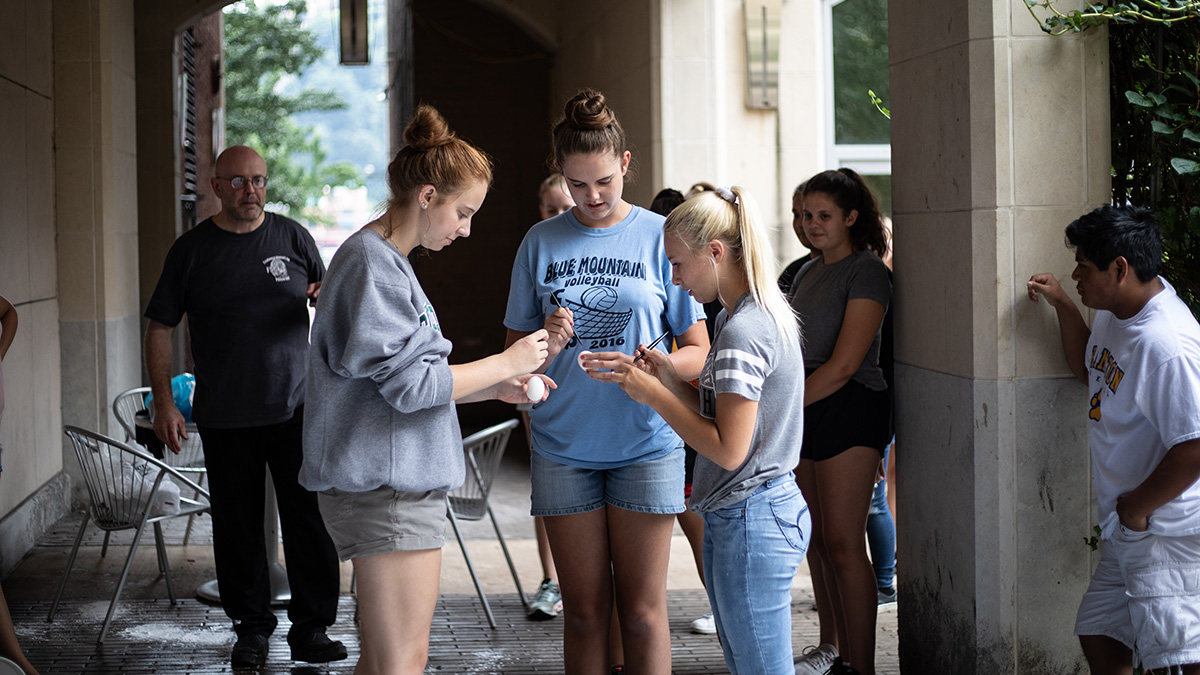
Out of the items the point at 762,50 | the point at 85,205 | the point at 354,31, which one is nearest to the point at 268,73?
the point at 354,31

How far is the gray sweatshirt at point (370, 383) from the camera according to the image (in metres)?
2.44

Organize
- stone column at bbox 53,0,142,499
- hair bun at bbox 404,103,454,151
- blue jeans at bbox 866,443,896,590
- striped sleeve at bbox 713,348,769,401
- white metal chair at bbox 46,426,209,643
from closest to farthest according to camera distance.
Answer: striped sleeve at bbox 713,348,769,401
hair bun at bbox 404,103,454,151
white metal chair at bbox 46,426,209,643
blue jeans at bbox 866,443,896,590
stone column at bbox 53,0,142,499

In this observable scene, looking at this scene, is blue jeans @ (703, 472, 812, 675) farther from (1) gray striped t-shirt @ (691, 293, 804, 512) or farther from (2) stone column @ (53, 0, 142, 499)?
(2) stone column @ (53, 0, 142, 499)

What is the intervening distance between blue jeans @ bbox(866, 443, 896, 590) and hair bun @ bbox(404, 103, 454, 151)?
9.80ft

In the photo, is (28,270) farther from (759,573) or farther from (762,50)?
(759,573)

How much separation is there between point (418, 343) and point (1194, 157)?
7.35 ft

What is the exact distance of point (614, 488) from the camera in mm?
3000

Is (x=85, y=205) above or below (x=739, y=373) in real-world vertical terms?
above

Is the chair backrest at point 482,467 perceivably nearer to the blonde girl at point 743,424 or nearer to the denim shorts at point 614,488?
the denim shorts at point 614,488

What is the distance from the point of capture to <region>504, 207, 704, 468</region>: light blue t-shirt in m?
2.98

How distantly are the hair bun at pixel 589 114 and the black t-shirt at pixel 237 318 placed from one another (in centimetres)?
169

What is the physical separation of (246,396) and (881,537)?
108 inches

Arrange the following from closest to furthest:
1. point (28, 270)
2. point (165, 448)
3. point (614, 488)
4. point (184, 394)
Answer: point (614, 488)
point (184, 394)
point (165, 448)
point (28, 270)

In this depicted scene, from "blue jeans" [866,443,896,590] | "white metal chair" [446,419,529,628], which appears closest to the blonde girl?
"white metal chair" [446,419,529,628]
